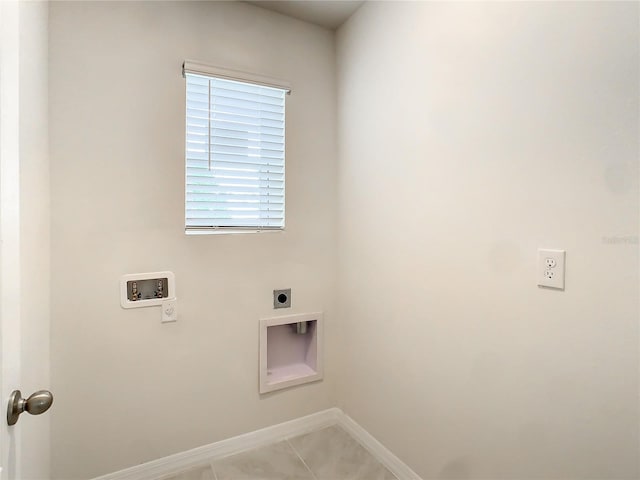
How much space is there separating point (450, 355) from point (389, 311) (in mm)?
398

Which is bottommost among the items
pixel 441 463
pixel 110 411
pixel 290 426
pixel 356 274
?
pixel 290 426

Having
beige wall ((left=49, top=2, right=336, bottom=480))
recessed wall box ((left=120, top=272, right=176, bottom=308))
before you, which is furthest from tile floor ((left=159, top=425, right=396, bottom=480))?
recessed wall box ((left=120, top=272, right=176, bottom=308))

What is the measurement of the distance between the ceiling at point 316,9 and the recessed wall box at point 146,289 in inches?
62.6

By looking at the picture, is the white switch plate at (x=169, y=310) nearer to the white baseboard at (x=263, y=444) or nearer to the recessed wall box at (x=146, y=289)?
the recessed wall box at (x=146, y=289)

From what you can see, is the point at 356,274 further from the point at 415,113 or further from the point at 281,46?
the point at 281,46

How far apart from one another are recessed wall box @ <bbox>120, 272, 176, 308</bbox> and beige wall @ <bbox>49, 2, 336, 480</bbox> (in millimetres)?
38

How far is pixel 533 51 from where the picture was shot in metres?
1.10

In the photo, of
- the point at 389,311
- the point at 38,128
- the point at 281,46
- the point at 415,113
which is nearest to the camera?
the point at 38,128

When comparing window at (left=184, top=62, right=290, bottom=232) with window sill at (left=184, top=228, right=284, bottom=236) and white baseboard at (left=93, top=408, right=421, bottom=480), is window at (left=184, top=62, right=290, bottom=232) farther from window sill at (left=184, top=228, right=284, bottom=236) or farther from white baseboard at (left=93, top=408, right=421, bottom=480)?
white baseboard at (left=93, top=408, right=421, bottom=480)

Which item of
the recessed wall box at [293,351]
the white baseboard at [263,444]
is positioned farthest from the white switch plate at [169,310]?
the white baseboard at [263,444]

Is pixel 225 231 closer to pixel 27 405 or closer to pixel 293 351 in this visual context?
pixel 293 351

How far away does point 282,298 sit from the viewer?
2006 millimetres

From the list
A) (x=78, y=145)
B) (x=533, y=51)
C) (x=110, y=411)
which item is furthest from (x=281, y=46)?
(x=110, y=411)

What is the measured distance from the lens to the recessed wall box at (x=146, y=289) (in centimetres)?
161
